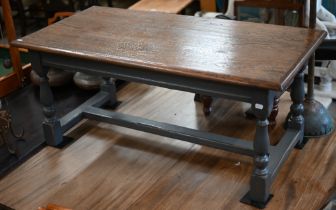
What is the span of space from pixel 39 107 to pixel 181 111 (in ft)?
3.43

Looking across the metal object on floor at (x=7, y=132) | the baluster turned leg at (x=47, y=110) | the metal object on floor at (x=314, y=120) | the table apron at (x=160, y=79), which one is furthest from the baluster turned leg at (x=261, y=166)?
the metal object on floor at (x=7, y=132)

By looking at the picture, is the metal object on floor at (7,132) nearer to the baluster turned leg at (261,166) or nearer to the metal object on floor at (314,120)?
the baluster turned leg at (261,166)

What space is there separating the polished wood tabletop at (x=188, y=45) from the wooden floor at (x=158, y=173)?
2.23ft

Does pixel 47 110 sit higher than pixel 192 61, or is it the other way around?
pixel 192 61

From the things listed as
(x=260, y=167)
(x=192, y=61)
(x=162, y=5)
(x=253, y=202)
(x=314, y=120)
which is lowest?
(x=253, y=202)

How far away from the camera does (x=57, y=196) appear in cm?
266

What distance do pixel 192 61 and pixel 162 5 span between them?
73.6 inches

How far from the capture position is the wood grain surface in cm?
402

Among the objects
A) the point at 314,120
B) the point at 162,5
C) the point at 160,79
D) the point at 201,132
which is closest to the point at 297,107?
the point at 314,120

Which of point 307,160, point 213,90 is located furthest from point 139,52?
point 307,160

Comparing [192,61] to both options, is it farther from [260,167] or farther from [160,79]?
[260,167]

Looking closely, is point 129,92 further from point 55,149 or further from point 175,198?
point 175,198

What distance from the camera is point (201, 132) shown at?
282cm

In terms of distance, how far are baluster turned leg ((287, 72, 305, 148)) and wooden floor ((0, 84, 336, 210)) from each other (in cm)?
16
